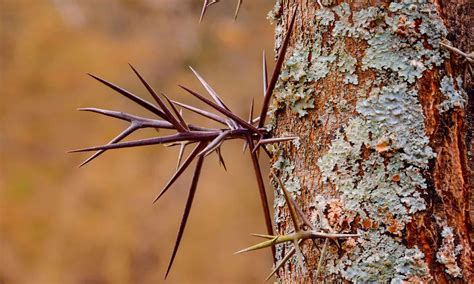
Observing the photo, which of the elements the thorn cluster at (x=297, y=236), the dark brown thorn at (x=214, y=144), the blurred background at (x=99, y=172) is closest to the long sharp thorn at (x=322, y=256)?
the thorn cluster at (x=297, y=236)

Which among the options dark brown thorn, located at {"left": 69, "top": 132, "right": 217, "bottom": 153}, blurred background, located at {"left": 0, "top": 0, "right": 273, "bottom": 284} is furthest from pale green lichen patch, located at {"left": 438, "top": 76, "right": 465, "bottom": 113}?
blurred background, located at {"left": 0, "top": 0, "right": 273, "bottom": 284}

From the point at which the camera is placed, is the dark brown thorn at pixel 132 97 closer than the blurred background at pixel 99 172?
Yes

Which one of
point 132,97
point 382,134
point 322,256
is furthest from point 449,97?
point 132,97

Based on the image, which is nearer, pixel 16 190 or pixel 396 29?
pixel 396 29

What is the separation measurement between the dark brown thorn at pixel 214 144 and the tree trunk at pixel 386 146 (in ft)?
A: 0.25

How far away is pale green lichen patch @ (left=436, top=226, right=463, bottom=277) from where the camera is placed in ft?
1.57

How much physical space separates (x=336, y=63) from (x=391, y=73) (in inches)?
2.1

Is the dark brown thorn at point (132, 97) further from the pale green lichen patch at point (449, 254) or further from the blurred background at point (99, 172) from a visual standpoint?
the blurred background at point (99, 172)

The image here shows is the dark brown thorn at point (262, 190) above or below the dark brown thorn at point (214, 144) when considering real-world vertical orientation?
below

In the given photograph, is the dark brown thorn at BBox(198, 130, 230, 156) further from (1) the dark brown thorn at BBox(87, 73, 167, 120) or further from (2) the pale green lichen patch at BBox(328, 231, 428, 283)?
(2) the pale green lichen patch at BBox(328, 231, 428, 283)

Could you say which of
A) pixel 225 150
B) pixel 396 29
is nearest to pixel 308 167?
pixel 396 29

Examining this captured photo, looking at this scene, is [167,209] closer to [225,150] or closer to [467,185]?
[225,150]

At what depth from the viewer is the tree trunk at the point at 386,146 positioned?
0.49m

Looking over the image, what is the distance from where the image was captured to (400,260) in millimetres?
486
